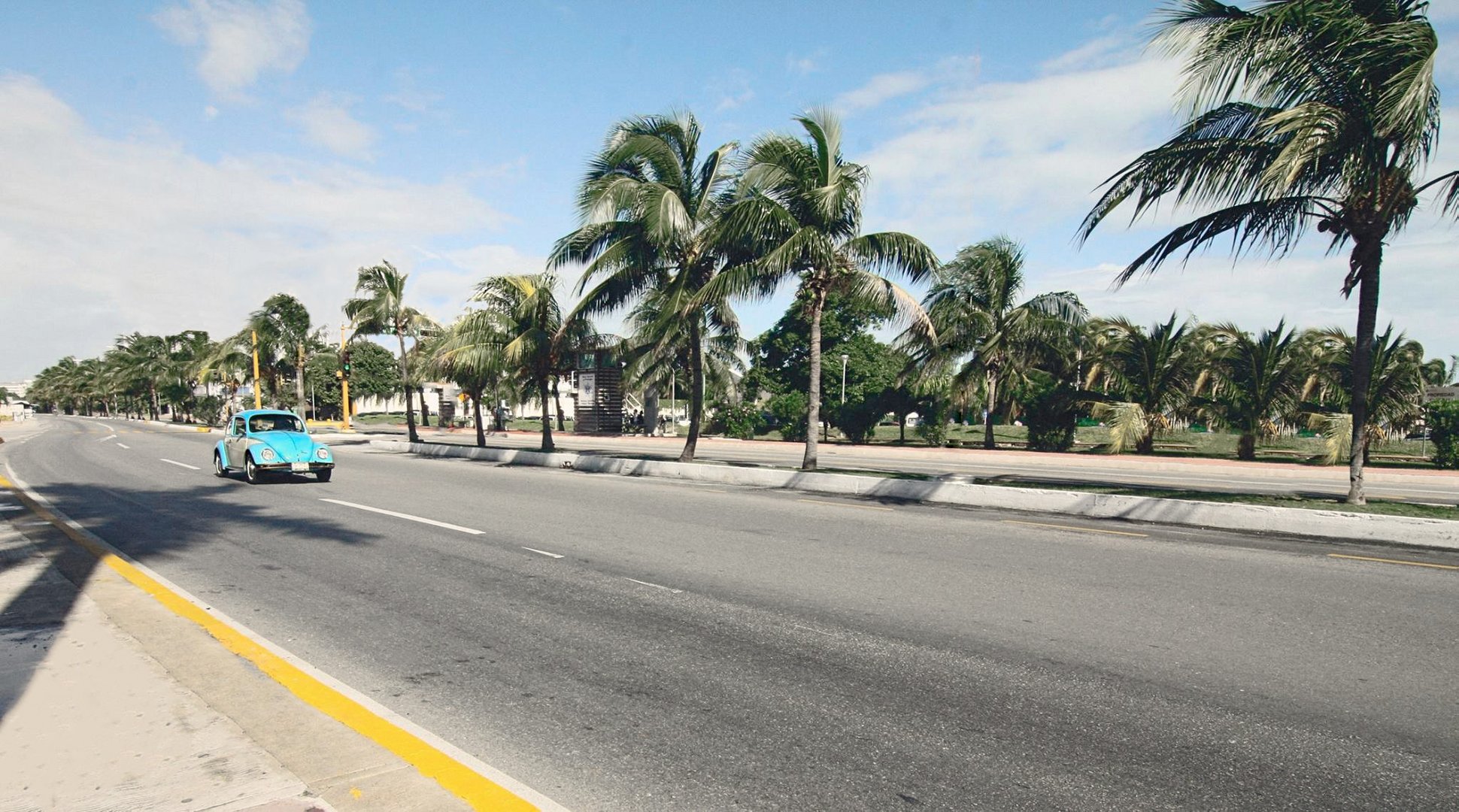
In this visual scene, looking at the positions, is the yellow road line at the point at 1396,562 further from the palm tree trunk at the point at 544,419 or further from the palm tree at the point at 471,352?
the palm tree at the point at 471,352

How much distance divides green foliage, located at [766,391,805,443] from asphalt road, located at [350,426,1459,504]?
183 inches

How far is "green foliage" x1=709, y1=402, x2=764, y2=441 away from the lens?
149 feet

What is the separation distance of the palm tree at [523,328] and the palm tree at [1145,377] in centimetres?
1768

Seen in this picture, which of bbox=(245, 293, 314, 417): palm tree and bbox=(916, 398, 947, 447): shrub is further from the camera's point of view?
bbox=(245, 293, 314, 417): palm tree

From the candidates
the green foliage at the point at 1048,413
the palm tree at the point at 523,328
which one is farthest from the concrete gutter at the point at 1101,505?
the green foliage at the point at 1048,413

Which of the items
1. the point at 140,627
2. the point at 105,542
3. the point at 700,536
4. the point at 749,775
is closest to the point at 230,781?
the point at 749,775

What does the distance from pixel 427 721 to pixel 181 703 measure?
1325mm

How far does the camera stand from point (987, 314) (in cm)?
3247

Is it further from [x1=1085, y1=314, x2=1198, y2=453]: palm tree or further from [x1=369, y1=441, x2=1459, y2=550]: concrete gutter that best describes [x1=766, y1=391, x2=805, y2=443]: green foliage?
[x1=369, y1=441, x2=1459, y2=550]: concrete gutter

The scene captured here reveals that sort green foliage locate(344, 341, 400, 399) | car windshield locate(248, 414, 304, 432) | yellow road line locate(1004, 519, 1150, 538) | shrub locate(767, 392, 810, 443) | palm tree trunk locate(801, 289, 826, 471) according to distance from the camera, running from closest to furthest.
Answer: yellow road line locate(1004, 519, 1150, 538) < car windshield locate(248, 414, 304, 432) < palm tree trunk locate(801, 289, 826, 471) < shrub locate(767, 392, 810, 443) < green foliage locate(344, 341, 400, 399)

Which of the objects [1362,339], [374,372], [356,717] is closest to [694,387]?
[1362,339]

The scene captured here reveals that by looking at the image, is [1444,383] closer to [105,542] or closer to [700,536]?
[700,536]

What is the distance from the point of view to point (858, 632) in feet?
A: 20.2

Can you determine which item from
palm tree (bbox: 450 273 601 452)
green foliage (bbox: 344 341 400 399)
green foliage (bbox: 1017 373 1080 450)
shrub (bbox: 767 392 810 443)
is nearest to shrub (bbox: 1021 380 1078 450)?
green foliage (bbox: 1017 373 1080 450)
